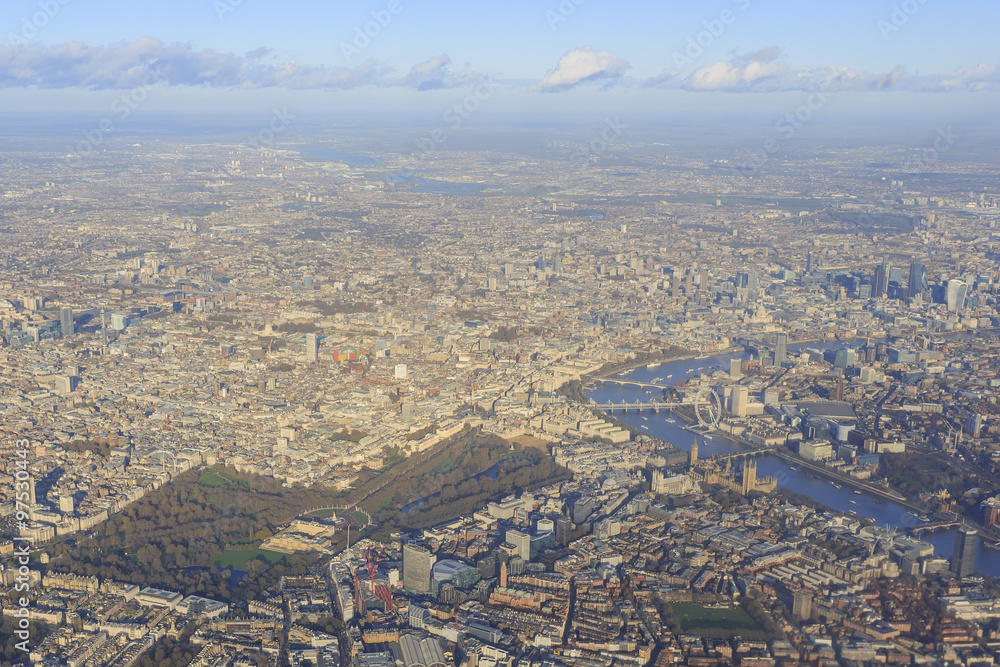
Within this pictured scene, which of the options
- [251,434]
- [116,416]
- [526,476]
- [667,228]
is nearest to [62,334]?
[116,416]

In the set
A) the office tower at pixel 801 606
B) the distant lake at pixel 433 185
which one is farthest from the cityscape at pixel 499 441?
the distant lake at pixel 433 185

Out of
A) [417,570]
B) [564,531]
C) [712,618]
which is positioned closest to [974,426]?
[564,531]

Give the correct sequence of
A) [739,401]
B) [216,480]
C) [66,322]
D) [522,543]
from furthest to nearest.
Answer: [66,322]
[739,401]
[216,480]
[522,543]

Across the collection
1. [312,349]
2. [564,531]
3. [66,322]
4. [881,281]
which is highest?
[66,322]

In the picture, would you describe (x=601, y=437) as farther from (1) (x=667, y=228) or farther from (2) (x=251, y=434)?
(1) (x=667, y=228)

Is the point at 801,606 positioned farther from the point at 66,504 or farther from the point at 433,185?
the point at 433,185

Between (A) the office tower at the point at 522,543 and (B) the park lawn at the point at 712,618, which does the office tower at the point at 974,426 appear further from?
(A) the office tower at the point at 522,543

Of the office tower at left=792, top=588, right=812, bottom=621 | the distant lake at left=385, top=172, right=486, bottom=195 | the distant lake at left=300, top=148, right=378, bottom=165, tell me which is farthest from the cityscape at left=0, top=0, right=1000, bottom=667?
the distant lake at left=300, top=148, right=378, bottom=165
